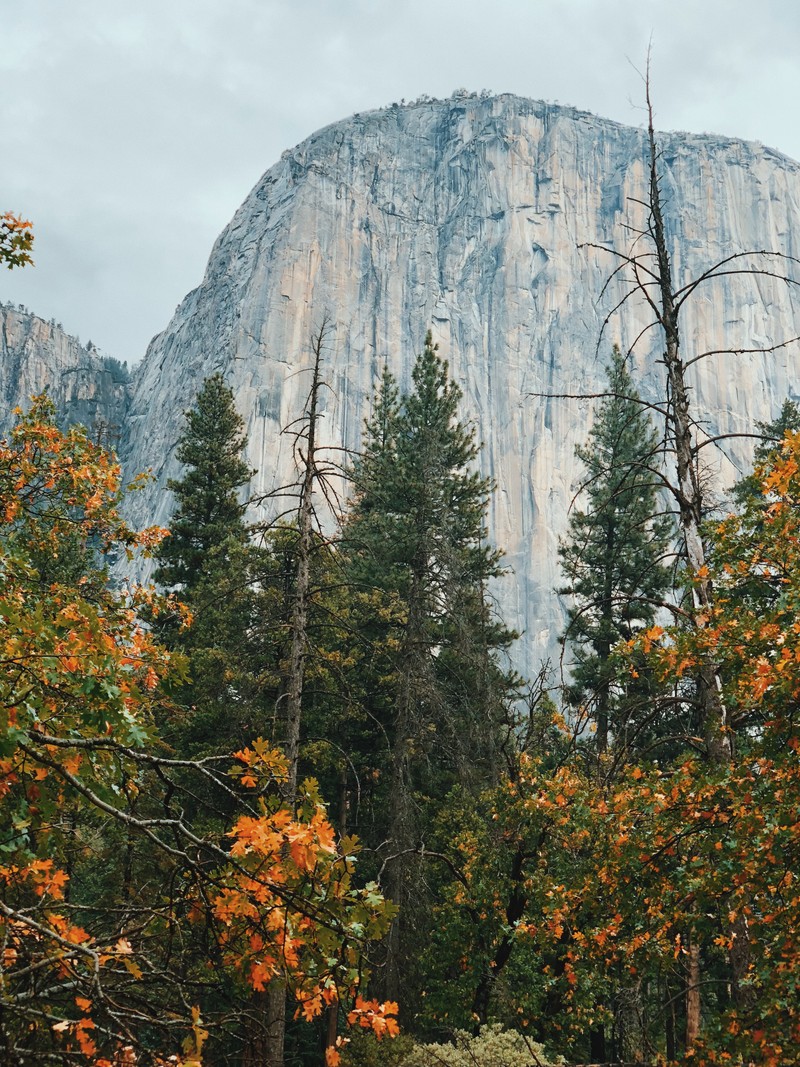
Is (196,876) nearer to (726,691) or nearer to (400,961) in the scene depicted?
(726,691)

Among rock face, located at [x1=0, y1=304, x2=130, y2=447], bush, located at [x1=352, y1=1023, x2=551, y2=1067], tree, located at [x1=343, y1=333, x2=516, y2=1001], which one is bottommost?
bush, located at [x1=352, y1=1023, x2=551, y2=1067]

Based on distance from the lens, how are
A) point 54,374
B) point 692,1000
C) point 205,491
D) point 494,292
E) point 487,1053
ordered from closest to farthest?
point 487,1053
point 692,1000
point 205,491
point 494,292
point 54,374

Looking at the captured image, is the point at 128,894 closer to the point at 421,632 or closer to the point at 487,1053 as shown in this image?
the point at 487,1053

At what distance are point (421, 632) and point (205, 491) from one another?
1082 cm

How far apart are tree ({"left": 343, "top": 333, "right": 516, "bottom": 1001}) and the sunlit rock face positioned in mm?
60478

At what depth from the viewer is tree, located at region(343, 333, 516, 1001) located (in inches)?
661

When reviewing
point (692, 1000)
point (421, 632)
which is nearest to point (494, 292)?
Result: point (421, 632)

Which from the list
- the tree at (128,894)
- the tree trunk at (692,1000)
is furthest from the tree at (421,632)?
the tree at (128,894)

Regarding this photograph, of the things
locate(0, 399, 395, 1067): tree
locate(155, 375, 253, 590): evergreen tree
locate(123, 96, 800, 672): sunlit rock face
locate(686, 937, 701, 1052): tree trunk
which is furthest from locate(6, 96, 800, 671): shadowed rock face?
locate(0, 399, 395, 1067): tree

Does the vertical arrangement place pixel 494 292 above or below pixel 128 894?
above

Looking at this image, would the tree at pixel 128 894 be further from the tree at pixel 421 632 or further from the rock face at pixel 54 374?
the rock face at pixel 54 374

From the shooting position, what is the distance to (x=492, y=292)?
369ft

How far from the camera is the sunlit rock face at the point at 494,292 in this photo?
3816 inches

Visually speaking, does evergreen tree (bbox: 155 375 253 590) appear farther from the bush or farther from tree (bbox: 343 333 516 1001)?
the bush
